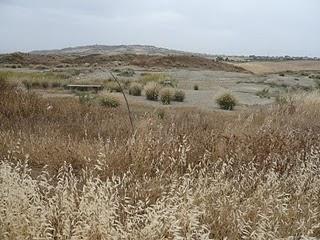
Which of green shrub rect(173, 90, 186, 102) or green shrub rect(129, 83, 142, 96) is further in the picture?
green shrub rect(129, 83, 142, 96)

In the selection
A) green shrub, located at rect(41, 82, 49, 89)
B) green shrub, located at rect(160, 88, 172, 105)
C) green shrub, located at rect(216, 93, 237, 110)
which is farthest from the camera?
green shrub, located at rect(41, 82, 49, 89)

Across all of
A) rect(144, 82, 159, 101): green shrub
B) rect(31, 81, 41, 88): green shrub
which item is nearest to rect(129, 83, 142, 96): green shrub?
rect(144, 82, 159, 101): green shrub

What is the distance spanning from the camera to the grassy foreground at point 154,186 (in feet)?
13.1

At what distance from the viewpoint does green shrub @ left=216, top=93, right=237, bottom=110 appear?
21.3 metres

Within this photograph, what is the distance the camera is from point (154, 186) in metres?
5.46

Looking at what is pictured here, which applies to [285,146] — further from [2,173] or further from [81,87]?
[81,87]

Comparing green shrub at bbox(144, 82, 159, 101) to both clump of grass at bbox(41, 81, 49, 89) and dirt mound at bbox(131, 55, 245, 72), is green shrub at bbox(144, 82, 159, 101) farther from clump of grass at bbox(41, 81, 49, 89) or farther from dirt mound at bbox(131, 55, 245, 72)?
dirt mound at bbox(131, 55, 245, 72)

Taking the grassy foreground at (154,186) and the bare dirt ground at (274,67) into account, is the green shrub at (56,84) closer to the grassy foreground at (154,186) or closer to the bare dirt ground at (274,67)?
the grassy foreground at (154,186)

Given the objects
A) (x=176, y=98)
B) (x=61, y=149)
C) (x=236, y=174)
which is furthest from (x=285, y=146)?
(x=176, y=98)

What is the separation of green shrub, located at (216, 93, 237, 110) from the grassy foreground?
441 inches

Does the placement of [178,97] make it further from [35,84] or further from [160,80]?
[35,84]

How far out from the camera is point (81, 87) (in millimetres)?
28750

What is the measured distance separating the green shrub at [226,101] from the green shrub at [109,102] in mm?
4737

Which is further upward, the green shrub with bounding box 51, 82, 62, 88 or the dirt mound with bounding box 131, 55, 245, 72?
the green shrub with bounding box 51, 82, 62, 88
